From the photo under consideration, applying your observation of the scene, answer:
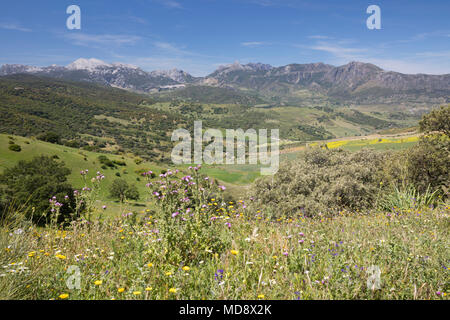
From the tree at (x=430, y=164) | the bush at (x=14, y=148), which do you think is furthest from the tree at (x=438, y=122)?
the bush at (x=14, y=148)

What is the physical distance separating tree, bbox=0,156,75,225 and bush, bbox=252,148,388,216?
515 inches

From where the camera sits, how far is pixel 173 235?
11.3 feet

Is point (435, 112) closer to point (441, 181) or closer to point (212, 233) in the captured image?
point (441, 181)

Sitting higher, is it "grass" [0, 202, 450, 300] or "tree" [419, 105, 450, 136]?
"tree" [419, 105, 450, 136]

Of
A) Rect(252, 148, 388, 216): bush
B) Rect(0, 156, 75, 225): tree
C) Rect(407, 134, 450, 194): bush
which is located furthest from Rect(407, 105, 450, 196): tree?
Rect(0, 156, 75, 225): tree

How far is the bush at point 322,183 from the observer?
12352 mm

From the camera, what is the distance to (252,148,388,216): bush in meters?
12.4

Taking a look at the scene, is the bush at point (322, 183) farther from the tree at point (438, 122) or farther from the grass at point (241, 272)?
the grass at point (241, 272)

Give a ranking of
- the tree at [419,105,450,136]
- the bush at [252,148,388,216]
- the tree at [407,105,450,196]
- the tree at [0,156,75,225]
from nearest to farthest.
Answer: the tree at [407,105,450,196]
the bush at [252,148,388,216]
the tree at [419,105,450,136]
the tree at [0,156,75,225]

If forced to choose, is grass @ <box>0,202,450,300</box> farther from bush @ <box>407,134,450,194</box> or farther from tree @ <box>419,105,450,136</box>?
tree @ <box>419,105,450,136</box>

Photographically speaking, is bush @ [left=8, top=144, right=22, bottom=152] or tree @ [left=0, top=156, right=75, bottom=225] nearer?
tree @ [left=0, top=156, right=75, bottom=225]

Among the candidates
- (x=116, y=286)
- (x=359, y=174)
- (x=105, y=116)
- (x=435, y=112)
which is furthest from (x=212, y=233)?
(x=105, y=116)
